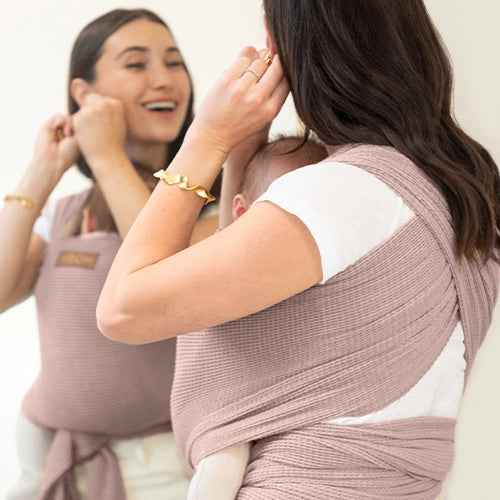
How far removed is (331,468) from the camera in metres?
0.88

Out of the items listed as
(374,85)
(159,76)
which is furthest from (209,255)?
(159,76)

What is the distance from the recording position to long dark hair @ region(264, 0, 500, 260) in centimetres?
88

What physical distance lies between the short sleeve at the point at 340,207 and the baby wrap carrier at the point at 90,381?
66 centimetres

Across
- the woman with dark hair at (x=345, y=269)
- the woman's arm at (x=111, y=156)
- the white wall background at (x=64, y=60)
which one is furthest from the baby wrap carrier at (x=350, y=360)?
the white wall background at (x=64, y=60)

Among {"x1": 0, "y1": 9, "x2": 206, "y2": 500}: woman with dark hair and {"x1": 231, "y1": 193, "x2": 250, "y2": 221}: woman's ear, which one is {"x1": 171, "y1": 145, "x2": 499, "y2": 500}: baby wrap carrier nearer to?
{"x1": 231, "y1": 193, "x2": 250, "y2": 221}: woman's ear

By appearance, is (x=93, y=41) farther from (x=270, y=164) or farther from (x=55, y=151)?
(x=270, y=164)

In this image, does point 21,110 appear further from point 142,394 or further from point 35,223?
point 142,394

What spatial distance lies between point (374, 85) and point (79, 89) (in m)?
0.73

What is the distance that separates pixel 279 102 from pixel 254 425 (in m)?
0.37

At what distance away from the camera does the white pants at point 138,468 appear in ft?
4.65

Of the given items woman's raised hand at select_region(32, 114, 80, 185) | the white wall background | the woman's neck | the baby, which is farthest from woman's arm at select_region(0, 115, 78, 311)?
the baby

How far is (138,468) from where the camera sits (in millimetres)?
1424

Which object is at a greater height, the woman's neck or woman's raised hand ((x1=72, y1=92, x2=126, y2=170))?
woman's raised hand ((x1=72, y1=92, x2=126, y2=170))

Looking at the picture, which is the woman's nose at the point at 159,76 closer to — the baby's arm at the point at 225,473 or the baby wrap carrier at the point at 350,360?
the baby wrap carrier at the point at 350,360
